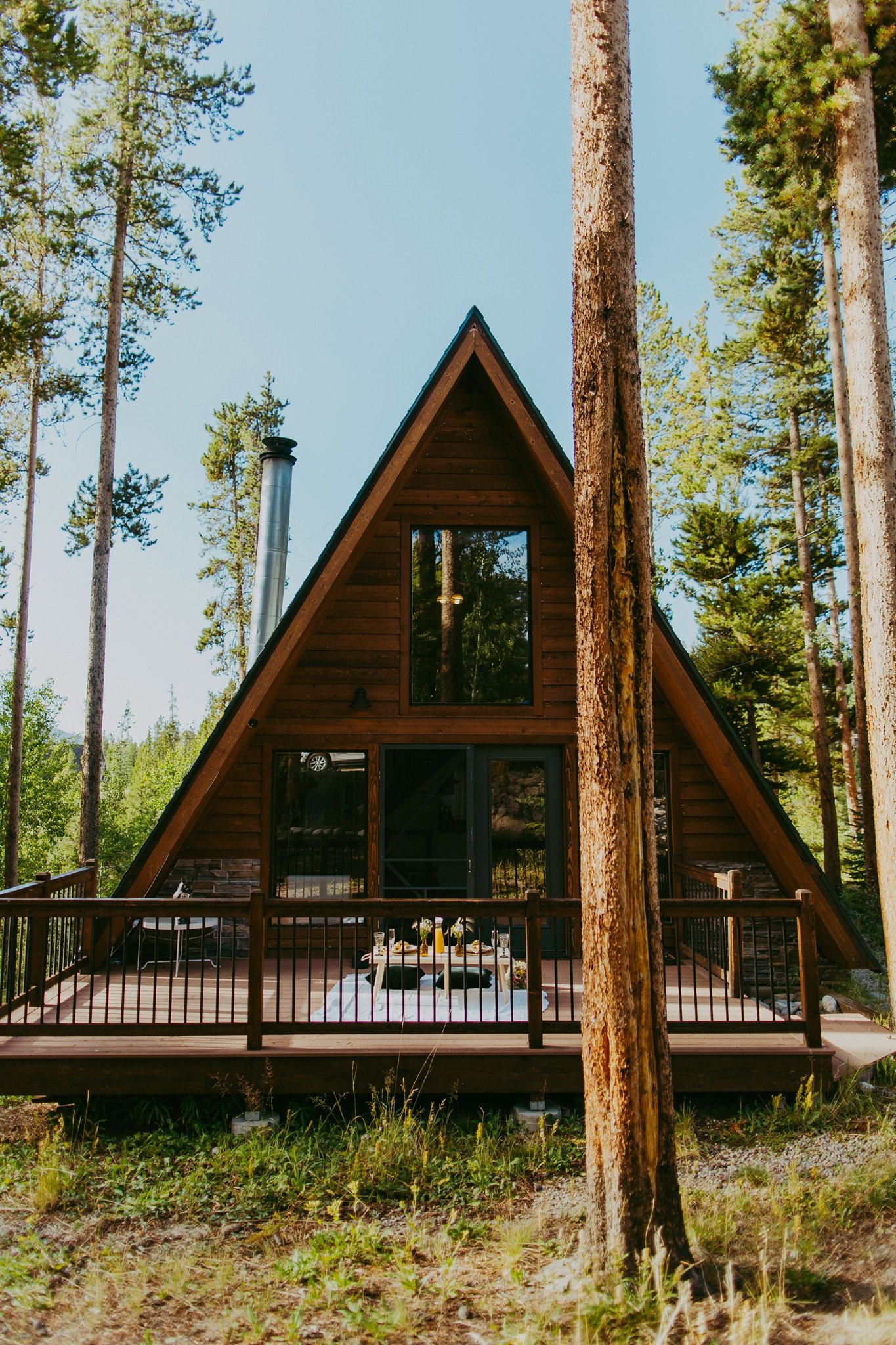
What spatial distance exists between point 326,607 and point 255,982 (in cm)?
389

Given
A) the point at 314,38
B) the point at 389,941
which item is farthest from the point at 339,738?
the point at 314,38

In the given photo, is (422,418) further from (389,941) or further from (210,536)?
(210,536)

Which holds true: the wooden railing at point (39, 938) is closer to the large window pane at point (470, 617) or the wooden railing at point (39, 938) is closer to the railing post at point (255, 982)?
the railing post at point (255, 982)

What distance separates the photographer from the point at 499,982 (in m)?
6.82

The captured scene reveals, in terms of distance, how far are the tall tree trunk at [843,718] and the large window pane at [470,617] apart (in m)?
12.0

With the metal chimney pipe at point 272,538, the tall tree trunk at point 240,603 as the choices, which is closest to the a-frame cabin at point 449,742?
the metal chimney pipe at point 272,538

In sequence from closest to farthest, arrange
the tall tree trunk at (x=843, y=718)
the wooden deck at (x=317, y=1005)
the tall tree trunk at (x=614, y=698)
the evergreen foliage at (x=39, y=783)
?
the tall tree trunk at (x=614, y=698), the wooden deck at (x=317, y=1005), the tall tree trunk at (x=843, y=718), the evergreen foliage at (x=39, y=783)

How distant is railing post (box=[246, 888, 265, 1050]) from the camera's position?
18.8 feet

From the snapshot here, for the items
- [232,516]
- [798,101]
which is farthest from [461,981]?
[232,516]

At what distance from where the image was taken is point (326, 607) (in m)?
8.63

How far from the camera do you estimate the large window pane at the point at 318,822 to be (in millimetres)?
9000

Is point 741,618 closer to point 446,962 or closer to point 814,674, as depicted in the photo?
point 814,674

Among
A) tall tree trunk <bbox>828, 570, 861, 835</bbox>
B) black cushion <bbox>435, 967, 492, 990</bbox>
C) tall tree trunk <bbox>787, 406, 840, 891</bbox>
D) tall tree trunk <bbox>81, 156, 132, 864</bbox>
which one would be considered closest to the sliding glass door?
black cushion <bbox>435, 967, 492, 990</bbox>

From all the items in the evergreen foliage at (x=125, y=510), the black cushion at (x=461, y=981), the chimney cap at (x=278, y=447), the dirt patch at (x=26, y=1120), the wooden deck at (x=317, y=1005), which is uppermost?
the evergreen foliage at (x=125, y=510)
